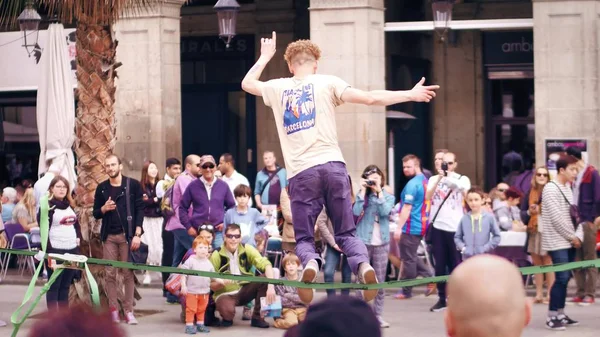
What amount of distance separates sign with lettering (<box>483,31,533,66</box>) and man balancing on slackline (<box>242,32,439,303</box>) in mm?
14428

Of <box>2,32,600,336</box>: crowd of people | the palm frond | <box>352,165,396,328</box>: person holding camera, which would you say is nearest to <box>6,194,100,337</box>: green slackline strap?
<box>2,32,600,336</box>: crowd of people

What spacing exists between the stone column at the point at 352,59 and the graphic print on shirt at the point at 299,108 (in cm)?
1025

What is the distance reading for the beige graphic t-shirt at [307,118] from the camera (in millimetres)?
8906

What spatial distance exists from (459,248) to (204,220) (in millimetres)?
2962

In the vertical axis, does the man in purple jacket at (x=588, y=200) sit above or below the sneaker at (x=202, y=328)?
above

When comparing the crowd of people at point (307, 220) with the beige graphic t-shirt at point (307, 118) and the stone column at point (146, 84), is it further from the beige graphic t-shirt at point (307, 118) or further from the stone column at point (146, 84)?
the stone column at point (146, 84)

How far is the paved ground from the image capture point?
12.8 metres

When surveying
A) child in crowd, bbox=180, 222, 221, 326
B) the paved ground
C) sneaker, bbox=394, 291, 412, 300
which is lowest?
sneaker, bbox=394, 291, 412, 300

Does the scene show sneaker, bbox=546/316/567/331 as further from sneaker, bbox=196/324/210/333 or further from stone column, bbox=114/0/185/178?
stone column, bbox=114/0/185/178

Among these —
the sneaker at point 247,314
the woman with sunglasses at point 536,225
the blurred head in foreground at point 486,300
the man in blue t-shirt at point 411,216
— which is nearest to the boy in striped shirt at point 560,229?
the woman with sunglasses at point 536,225

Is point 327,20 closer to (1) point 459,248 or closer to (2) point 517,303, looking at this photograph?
(1) point 459,248

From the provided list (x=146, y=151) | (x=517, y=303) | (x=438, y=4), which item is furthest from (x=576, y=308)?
(x=517, y=303)

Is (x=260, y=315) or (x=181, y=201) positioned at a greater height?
(x=181, y=201)

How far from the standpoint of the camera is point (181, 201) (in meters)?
14.6
